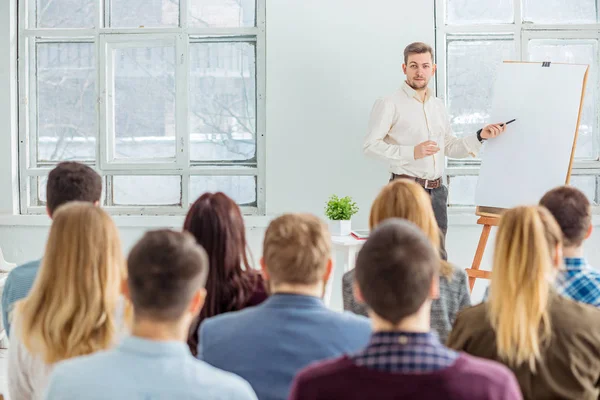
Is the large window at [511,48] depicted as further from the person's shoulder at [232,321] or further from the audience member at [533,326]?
the person's shoulder at [232,321]

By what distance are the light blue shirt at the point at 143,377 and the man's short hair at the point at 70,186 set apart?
1.33 meters

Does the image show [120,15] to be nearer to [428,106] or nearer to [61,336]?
[428,106]

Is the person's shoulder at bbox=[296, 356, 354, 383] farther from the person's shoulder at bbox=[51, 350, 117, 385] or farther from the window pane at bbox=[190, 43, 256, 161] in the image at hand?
the window pane at bbox=[190, 43, 256, 161]

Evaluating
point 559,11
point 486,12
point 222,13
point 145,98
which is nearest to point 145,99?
point 145,98

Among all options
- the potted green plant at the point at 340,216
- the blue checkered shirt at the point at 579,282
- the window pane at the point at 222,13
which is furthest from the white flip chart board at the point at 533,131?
the blue checkered shirt at the point at 579,282

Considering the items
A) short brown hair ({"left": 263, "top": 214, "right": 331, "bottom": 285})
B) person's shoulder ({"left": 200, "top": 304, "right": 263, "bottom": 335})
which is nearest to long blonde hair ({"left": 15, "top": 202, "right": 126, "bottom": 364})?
person's shoulder ({"left": 200, "top": 304, "right": 263, "bottom": 335})

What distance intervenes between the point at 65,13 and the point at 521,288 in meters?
4.34

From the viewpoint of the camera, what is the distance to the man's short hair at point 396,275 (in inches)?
51.4

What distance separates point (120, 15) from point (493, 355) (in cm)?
417

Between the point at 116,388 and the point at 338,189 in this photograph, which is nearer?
the point at 116,388

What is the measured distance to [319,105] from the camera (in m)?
4.96

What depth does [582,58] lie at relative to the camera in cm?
516

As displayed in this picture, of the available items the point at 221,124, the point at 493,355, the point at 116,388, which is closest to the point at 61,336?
the point at 116,388

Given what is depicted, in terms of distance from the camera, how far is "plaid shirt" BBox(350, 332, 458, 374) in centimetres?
124
